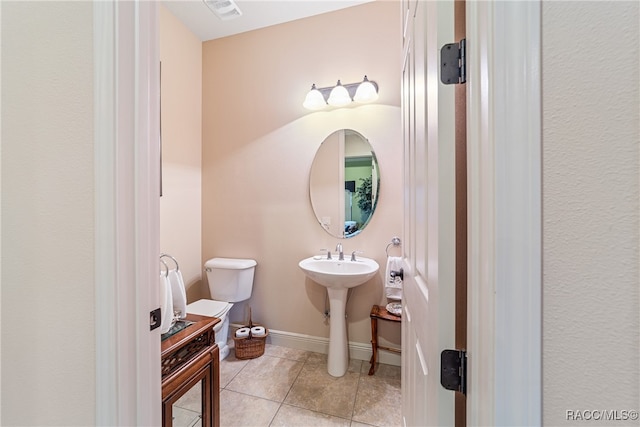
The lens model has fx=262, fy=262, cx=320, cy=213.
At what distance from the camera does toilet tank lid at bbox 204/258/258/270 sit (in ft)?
→ 7.36

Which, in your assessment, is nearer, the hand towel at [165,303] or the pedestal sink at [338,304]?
the hand towel at [165,303]

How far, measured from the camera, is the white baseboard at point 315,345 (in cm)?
206

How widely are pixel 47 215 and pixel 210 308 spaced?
5.28 ft

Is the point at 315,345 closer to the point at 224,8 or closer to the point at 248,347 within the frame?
the point at 248,347

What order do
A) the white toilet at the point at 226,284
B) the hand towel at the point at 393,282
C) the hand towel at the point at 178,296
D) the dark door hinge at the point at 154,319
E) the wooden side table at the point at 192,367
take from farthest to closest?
the white toilet at the point at 226,284 < the hand towel at the point at 393,282 < the hand towel at the point at 178,296 < the wooden side table at the point at 192,367 < the dark door hinge at the point at 154,319

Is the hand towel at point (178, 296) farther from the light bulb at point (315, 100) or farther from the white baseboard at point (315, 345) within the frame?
the light bulb at point (315, 100)

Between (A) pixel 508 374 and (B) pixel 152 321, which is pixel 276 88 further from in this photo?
(A) pixel 508 374

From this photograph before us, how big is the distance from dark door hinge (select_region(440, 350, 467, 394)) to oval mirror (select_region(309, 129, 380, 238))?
1.61 m

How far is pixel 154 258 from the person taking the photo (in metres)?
0.66

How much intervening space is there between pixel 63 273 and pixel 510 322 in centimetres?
94

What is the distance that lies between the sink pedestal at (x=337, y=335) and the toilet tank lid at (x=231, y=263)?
0.79 meters

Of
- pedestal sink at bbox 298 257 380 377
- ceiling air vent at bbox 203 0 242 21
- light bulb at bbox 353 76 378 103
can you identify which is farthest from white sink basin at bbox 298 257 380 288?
ceiling air vent at bbox 203 0 242 21

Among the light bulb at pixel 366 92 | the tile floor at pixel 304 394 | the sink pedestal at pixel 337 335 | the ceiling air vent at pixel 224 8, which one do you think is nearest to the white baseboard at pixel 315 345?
the tile floor at pixel 304 394

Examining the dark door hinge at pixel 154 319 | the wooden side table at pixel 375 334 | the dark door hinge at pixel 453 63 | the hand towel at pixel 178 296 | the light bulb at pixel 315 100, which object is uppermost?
the light bulb at pixel 315 100
